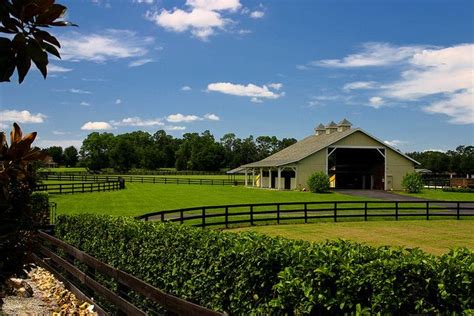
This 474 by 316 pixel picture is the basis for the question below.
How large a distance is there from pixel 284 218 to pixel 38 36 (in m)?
21.3

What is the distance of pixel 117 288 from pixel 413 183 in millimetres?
44940

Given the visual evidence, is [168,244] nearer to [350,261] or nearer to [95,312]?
[95,312]

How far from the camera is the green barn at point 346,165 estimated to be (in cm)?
4938

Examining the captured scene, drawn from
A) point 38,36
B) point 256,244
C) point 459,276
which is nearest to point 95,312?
point 256,244

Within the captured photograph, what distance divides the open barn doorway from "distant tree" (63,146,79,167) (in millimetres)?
127495

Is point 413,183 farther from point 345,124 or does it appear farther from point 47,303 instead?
point 47,303

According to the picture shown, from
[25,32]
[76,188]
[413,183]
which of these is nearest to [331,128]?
[413,183]

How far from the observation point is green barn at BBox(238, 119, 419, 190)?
49.4 m

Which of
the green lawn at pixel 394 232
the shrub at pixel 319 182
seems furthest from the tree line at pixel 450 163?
the green lawn at pixel 394 232

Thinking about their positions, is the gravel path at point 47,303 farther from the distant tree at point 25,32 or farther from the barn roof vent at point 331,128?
the barn roof vent at point 331,128

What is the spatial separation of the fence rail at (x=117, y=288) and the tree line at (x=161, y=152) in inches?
4840

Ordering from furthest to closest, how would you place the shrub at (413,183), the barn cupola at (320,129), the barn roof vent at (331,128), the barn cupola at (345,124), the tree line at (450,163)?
the tree line at (450,163)
the barn cupola at (320,129)
the barn roof vent at (331,128)
the barn cupola at (345,124)
the shrub at (413,183)

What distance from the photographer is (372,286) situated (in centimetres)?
451

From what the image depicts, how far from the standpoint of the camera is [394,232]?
2070 centimetres
